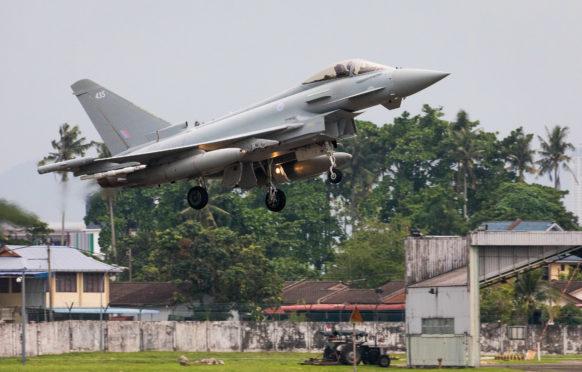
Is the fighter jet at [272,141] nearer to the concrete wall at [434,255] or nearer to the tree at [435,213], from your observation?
the concrete wall at [434,255]

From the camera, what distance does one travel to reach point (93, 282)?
86812mm

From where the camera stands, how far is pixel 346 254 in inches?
4363

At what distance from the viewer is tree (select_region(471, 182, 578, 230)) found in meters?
124

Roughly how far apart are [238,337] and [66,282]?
21.7m

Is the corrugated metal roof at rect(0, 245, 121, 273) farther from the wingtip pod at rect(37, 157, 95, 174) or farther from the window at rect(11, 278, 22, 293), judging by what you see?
the wingtip pod at rect(37, 157, 95, 174)

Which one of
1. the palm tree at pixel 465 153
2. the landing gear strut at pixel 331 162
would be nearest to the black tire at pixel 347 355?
the landing gear strut at pixel 331 162

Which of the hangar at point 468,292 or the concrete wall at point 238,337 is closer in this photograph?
the hangar at point 468,292

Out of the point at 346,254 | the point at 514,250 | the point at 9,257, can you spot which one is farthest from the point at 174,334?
the point at 346,254

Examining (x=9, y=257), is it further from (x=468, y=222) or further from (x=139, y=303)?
(x=468, y=222)

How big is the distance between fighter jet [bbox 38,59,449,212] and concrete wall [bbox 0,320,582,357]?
30.4m

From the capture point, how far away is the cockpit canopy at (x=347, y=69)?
3478 centimetres

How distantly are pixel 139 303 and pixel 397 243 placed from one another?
30174 mm

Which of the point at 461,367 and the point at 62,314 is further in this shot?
the point at 62,314

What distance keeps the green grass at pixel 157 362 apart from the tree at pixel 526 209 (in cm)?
6156
